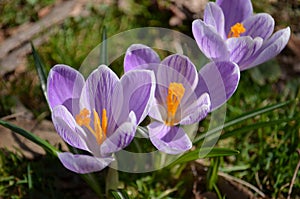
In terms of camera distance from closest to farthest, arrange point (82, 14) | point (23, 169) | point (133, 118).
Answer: point (133, 118) → point (23, 169) → point (82, 14)

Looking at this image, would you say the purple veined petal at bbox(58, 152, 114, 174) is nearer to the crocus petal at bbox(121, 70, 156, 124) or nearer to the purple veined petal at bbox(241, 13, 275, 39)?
the crocus petal at bbox(121, 70, 156, 124)

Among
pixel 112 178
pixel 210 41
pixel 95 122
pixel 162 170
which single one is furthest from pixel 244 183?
pixel 95 122

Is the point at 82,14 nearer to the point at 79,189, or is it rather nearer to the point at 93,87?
the point at 79,189

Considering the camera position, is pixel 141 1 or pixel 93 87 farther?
pixel 141 1

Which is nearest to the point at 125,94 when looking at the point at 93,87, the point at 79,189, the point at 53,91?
the point at 93,87

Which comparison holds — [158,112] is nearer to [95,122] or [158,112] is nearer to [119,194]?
[95,122]

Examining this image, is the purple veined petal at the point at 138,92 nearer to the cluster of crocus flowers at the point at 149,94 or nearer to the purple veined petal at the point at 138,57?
the cluster of crocus flowers at the point at 149,94
